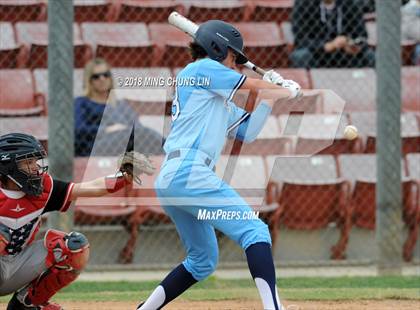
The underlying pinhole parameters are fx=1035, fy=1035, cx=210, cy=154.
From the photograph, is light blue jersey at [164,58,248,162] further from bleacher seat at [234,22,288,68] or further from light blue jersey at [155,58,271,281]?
bleacher seat at [234,22,288,68]

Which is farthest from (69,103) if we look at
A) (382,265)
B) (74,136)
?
(382,265)

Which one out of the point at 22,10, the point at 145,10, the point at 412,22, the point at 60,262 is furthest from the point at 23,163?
the point at 412,22

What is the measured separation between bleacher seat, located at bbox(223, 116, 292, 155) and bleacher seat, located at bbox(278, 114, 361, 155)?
0.07 meters

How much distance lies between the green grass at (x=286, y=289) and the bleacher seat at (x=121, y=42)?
7.77 ft

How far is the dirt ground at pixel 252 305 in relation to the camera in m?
6.68

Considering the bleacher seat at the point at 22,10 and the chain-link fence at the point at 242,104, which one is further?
the bleacher seat at the point at 22,10

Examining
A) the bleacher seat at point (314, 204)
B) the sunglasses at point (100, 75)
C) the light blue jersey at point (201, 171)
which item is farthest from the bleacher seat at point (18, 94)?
the light blue jersey at point (201, 171)

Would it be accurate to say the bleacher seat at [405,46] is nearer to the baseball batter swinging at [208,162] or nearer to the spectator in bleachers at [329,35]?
the spectator in bleachers at [329,35]

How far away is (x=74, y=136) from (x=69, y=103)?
512 mm

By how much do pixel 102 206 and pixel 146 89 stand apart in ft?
4.13

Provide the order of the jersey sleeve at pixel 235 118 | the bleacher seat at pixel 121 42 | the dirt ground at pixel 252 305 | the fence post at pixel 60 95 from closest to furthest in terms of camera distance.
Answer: the jersey sleeve at pixel 235 118 → the dirt ground at pixel 252 305 → the fence post at pixel 60 95 → the bleacher seat at pixel 121 42

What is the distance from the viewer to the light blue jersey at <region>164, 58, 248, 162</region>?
5309mm

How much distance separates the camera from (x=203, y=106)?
5.43 m

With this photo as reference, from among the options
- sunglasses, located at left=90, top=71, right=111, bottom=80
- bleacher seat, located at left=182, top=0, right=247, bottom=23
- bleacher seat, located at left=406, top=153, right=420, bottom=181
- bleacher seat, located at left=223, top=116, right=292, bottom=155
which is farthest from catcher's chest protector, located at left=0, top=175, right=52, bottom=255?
bleacher seat, located at left=182, top=0, right=247, bottom=23
